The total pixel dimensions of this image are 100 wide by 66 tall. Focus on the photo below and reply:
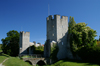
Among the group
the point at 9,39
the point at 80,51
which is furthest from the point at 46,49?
the point at 9,39

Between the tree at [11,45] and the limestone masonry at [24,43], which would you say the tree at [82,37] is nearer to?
the limestone masonry at [24,43]

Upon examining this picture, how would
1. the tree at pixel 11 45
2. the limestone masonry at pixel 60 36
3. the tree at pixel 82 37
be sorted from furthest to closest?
the tree at pixel 11 45, the limestone masonry at pixel 60 36, the tree at pixel 82 37

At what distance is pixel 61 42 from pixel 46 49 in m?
4.63

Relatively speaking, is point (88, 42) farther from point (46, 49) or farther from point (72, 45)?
point (46, 49)

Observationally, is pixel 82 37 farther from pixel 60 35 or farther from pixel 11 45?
pixel 11 45

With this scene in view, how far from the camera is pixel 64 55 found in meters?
27.7

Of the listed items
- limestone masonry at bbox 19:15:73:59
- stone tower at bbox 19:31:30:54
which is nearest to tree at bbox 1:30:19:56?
stone tower at bbox 19:31:30:54

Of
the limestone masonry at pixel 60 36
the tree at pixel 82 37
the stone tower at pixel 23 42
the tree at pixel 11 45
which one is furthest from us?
the tree at pixel 11 45

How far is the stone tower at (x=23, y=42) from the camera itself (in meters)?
35.2

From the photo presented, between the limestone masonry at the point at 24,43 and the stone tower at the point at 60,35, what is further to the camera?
the limestone masonry at the point at 24,43

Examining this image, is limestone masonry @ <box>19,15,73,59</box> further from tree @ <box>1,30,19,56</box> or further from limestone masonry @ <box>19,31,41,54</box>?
tree @ <box>1,30,19,56</box>

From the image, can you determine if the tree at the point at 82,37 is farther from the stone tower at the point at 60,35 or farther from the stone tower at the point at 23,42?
the stone tower at the point at 23,42

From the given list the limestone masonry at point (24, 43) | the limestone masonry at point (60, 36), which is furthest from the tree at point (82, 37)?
the limestone masonry at point (24, 43)

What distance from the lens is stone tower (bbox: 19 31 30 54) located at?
35162 mm
